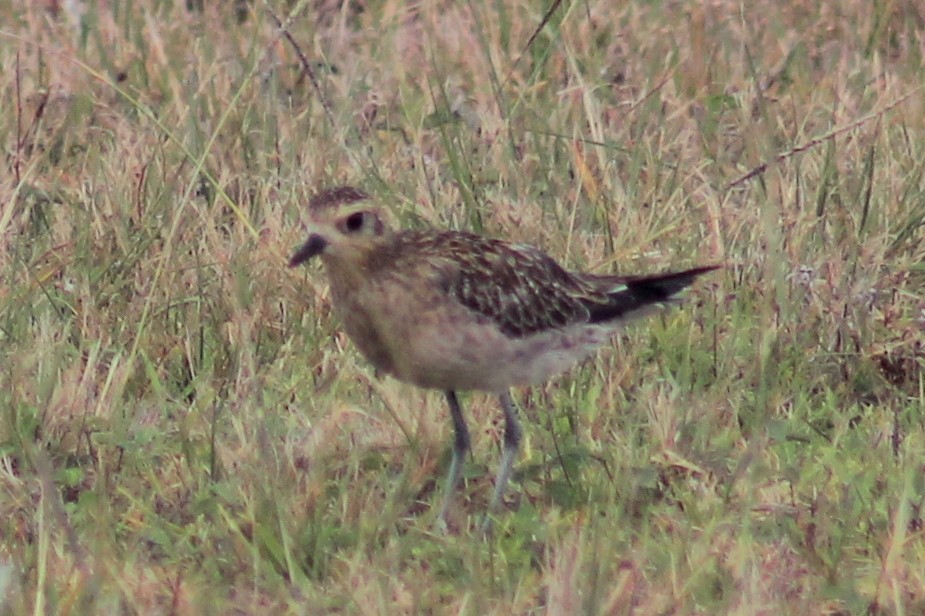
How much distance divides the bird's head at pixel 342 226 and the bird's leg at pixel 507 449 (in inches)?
24.3

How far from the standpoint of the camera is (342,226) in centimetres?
558

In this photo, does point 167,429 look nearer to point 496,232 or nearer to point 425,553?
point 425,553

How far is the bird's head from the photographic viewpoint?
5.55 meters

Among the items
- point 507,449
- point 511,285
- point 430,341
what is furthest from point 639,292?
point 430,341

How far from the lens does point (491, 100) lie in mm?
8562

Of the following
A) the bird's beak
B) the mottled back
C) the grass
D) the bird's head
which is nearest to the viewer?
the grass

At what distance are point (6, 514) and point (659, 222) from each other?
285cm

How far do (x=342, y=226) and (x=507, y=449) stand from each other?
0.79 meters

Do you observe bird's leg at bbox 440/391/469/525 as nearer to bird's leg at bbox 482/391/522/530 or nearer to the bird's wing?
bird's leg at bbox 482/391/522/530

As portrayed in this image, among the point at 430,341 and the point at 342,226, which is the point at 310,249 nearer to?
the point at 342,226

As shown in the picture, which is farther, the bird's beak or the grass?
the bird's beak

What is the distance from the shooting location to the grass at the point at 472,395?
197 inches

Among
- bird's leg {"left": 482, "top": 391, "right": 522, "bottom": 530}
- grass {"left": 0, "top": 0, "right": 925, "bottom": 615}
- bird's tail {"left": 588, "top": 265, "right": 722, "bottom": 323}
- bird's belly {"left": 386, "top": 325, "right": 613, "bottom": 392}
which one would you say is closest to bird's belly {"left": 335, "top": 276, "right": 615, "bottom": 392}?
bird's belly {"left": 386, "top": 325, "right": 613, "bottom": 392}

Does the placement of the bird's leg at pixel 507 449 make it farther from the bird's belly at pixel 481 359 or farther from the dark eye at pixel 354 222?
the dark eye at pixel 354 222
